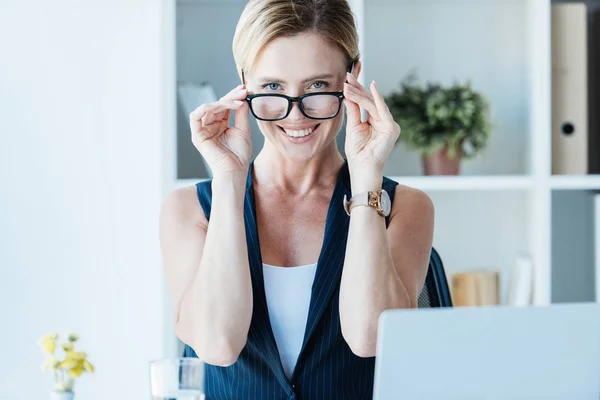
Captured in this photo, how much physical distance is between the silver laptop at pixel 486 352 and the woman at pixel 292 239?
0.53 m

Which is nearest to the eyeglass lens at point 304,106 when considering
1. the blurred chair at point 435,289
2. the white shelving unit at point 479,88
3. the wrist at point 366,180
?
the wrist at point 366,180

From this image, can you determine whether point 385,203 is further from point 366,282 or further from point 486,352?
point 486,352

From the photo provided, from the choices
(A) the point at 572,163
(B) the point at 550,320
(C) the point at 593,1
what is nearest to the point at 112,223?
(A) the point at 572,163

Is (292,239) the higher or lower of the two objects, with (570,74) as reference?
lower

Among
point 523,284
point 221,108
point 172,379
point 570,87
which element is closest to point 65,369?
point 172,379

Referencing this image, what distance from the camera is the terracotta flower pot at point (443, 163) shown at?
107 inches

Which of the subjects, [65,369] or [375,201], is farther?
[375,201]

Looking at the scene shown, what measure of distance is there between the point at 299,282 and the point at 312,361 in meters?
0.18

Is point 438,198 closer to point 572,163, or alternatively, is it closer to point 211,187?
point 572,163

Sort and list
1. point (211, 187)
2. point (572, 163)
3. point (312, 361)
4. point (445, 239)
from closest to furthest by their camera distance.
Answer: point (312, 361) → point (211, 187) → point (572, 163) → point (445, 239)

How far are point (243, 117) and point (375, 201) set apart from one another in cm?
34

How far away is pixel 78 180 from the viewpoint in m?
2.89

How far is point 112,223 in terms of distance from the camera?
290 cm

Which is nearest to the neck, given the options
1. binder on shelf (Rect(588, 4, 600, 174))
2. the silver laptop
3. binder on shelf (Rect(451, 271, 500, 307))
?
the silver laptop
